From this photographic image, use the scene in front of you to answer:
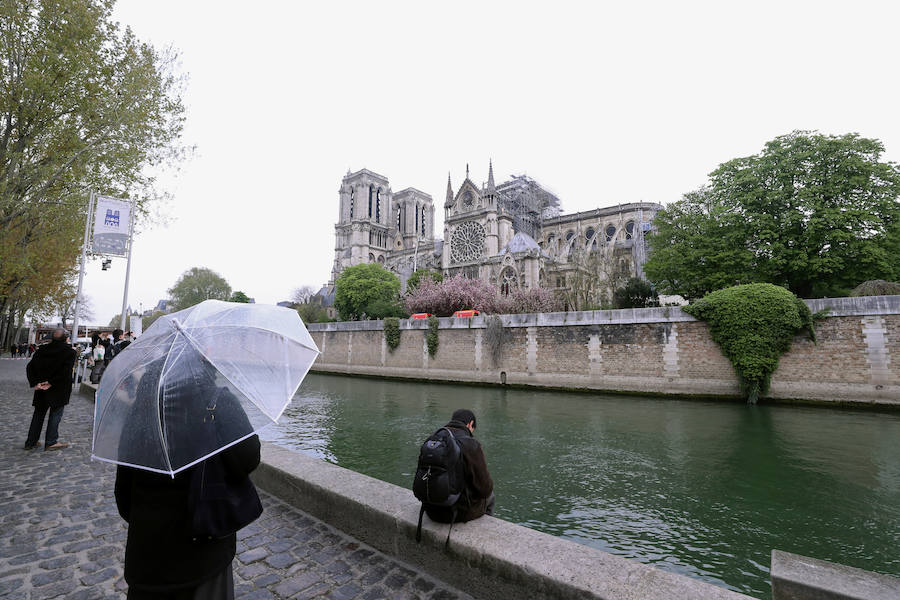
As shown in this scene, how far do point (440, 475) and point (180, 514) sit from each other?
146cm

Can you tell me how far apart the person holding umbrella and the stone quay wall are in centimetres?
1771

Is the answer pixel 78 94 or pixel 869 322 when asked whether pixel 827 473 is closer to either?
pixel 869 322

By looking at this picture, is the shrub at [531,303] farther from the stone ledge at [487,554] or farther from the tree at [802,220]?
the stone ledge at [487,554]

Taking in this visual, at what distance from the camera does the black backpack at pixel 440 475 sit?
8.68 ft

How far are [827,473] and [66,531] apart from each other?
9.95 meters

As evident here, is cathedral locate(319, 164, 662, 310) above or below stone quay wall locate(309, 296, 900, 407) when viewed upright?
above

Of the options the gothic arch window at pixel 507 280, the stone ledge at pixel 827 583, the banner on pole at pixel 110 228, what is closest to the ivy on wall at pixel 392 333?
the banner on pole at pixel 110 228

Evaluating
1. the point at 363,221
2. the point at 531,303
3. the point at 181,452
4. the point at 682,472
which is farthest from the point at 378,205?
the point at 181,452

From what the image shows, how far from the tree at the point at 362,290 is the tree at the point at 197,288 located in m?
28.6

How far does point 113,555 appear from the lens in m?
3.06

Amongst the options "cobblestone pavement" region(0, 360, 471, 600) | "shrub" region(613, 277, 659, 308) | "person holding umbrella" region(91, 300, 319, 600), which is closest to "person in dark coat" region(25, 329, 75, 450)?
"cobblestone pavement" region(0, 360, 471, 600)

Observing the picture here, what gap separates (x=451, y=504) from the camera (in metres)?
2.66

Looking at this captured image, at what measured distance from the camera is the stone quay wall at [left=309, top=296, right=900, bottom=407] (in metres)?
13.8

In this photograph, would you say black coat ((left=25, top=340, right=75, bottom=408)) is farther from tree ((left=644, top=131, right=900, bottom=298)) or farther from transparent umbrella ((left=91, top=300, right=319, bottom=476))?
tree ((left=644, top=131, right=900, bottom=298))
